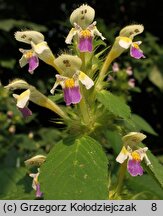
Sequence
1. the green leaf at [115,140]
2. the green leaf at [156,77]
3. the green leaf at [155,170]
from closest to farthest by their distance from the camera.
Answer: the green leaf at [155,170], the green leaf at [115,140], the green leaf at [156,77]

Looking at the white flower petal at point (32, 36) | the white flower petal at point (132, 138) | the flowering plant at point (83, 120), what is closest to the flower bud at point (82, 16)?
the flowering plant at point (83, 120)

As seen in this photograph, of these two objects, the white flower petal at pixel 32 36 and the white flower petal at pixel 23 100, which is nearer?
the white flower petal at pixel 23 100

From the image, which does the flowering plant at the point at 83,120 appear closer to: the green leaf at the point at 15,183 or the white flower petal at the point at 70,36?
the white flower petal at the point at 70,36

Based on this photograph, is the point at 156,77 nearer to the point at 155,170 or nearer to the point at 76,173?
the point at 155,170

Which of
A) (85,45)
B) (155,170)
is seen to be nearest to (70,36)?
(85,45)

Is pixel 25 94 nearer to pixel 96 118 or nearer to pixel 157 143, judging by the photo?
pixel 96 118

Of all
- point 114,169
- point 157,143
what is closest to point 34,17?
point 157,143

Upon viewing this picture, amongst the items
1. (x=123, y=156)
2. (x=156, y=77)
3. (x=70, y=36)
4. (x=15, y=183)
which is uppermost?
(x=70, y=36)

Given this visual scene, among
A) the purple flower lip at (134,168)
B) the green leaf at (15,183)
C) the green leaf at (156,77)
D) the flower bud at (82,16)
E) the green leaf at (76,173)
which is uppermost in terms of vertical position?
the flower bud at (82,16)
